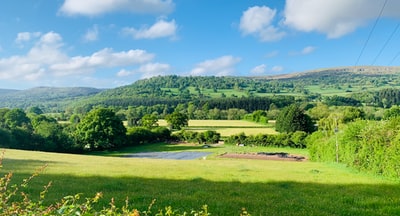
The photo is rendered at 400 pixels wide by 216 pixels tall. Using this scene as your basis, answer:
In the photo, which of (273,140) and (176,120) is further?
(176,120)

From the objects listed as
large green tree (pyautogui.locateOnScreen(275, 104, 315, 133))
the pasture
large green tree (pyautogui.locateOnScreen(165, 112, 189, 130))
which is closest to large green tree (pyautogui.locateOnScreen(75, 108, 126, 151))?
the pasture

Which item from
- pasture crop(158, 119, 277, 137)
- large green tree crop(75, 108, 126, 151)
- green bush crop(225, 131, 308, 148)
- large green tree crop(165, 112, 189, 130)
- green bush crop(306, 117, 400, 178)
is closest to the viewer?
green bush crop(306, 117, 400, 178)

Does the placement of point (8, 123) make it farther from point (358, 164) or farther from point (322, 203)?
point (322, 203)

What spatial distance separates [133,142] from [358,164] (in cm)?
7962

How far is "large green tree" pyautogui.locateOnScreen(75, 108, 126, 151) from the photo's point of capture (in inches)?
3438

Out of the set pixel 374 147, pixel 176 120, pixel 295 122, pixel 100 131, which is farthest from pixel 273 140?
pixel 374 147

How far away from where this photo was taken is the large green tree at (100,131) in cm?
8731

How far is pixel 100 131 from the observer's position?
290 ft

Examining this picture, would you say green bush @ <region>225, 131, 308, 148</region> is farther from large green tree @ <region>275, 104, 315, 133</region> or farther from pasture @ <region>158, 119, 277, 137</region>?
large green tree @ <region>275, 104, 315, 133</region>

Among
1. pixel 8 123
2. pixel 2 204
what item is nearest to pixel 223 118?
pixel 8 123

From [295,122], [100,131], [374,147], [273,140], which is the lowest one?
[273,140]

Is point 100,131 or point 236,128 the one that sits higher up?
point 100,131

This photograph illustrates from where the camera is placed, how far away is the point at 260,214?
1023 centimetres

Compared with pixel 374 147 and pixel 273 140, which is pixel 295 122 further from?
pixel 374 147
